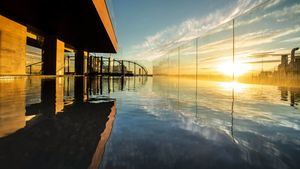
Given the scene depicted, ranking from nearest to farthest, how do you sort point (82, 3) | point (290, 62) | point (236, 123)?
point (236, 123) < point (82, 3) < point (290, 62)

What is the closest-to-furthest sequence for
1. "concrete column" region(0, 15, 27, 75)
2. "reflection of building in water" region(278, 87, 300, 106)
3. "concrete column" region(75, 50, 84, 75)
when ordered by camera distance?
"reflection of building in water" region(278, 87, 300, 106) < "concrete column" region(0, 15, 27, 75) < "concrete column" region(75, 50, 84, 75)

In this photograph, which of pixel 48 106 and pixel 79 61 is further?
pixel 79 61

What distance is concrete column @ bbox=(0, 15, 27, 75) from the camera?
569 inches

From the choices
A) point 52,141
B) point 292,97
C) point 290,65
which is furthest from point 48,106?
point 290,65

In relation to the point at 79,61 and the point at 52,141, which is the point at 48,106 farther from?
the point at 79,61

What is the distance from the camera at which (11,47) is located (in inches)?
604

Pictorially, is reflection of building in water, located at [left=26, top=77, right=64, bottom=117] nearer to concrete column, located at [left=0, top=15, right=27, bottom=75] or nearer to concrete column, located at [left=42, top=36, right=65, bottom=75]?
concrete column, located at [left=0, top=15, right=27, bottom=75]

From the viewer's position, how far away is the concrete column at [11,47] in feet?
47.5

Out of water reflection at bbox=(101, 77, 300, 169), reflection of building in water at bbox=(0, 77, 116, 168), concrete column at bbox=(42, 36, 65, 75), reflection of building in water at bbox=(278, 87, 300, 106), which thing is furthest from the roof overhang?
reflection of building in water at bbox=(278, 87, 300, 106)

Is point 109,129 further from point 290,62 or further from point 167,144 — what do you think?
point 290,62

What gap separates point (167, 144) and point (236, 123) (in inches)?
64.5

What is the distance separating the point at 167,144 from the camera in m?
1.95

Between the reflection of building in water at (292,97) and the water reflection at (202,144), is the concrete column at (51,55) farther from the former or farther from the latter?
the reflection of building in water at (292,97)

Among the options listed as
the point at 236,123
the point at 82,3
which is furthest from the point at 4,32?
the point at 236,123
